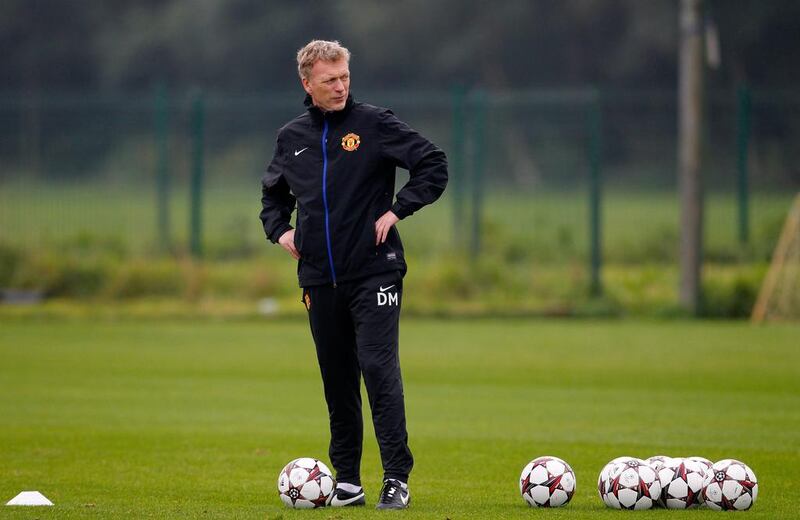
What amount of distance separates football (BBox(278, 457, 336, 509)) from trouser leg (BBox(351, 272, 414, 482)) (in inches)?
12.9

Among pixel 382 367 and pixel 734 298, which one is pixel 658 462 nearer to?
pixel 382 367

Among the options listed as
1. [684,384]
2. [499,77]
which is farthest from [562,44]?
[684,384]

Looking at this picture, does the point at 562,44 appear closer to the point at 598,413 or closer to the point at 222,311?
the point at 222,311

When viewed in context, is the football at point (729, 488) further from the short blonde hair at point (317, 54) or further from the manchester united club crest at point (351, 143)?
the short blonde hair at point (317, 54)

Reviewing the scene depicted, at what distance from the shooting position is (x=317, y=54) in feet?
23.2

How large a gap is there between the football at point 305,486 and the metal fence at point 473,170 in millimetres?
15252

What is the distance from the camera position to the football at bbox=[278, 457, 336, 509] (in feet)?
23.6

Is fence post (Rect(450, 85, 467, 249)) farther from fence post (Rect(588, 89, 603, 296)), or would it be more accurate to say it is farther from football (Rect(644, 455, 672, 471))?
football (Rect(644, 455, 672, 471))

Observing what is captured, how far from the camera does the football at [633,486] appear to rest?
274 inches

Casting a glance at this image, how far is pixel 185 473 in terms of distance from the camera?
28.5ft

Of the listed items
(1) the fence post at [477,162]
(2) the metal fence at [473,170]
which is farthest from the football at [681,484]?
(1) the fence post at [477,162]

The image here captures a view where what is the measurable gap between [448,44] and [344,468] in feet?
150

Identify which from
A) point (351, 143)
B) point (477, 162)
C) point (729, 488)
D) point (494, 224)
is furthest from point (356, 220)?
point (477, 162)

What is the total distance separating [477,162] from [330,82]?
16.3 m
